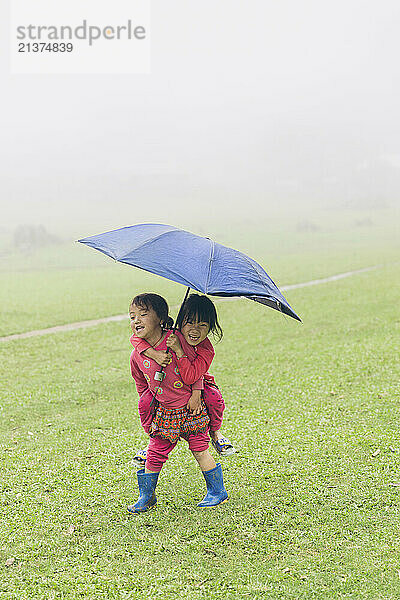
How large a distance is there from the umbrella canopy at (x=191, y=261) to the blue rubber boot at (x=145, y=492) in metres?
1.71

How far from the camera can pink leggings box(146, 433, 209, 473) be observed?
17.1 feet

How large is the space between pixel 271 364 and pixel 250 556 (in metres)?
6.94

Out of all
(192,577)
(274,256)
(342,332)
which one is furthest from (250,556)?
(274,256)

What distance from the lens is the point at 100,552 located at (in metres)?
4.78

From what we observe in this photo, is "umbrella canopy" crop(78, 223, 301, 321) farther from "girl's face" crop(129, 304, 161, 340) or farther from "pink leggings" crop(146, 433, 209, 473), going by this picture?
"pink leggings" crop(146, 433, 209, 473)

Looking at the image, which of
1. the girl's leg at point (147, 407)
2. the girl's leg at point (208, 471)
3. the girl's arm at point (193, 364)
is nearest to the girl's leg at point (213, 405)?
the girl's leg at point (208, 471)

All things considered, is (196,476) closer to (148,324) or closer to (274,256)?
(148,324)

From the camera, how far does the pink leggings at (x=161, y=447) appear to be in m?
5.20

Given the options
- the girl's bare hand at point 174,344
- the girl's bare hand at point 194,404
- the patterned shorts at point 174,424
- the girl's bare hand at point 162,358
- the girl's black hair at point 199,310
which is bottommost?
the patterned shorts at point 174,424

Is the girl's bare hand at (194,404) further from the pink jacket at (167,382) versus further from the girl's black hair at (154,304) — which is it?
the girl's black hair at (154,304)

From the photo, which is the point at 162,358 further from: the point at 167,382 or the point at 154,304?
the point at 154,304

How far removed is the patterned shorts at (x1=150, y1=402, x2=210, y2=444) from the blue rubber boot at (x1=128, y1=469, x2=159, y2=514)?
0.36 meters

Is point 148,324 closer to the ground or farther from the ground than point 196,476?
farther from the ground

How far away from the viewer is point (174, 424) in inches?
202
